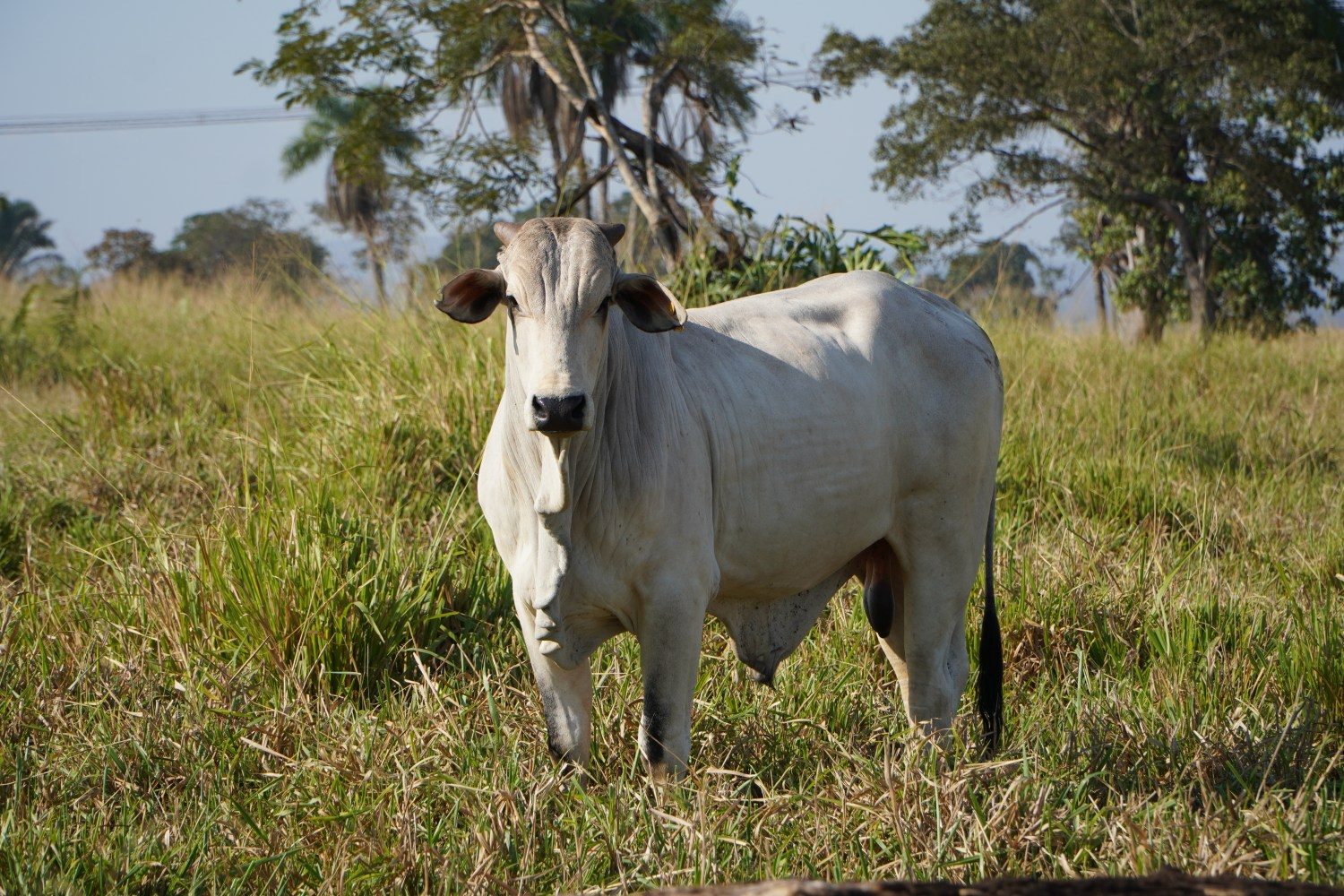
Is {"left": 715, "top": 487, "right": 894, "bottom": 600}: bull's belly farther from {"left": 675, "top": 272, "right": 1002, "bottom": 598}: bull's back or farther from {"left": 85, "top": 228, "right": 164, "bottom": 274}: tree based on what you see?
{"left": 85, "top": 228, "right": 164, "bottom": 274}: tree

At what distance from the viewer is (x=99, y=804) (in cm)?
300

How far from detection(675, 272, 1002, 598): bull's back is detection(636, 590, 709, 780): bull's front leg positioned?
29 cm

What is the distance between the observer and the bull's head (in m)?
2.51

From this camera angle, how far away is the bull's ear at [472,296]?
2.76m

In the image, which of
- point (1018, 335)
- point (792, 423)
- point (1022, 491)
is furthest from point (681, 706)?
point (1018, 335)

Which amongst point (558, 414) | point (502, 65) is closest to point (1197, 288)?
point (502, 65)

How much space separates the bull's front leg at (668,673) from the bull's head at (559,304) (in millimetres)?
553

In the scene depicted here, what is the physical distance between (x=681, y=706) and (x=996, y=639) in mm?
1213

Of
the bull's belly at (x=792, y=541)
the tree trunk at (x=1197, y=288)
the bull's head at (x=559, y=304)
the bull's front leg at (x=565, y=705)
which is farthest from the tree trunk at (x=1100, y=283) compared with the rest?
the bull's head at (x=559, y=304)

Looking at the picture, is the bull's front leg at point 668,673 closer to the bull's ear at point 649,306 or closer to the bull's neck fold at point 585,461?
the bull's neck fold at point 585,461

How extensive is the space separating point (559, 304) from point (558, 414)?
265 millimetres

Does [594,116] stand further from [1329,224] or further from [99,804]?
[1329,224]

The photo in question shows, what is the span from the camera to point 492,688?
386 cm

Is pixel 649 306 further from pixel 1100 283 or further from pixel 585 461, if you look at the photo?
pixel 1100 283
